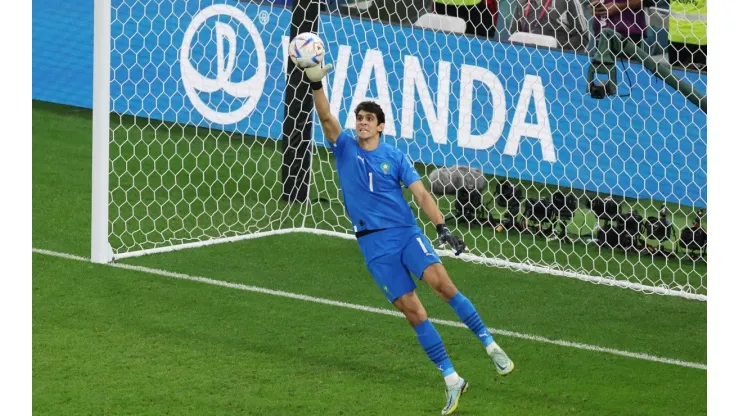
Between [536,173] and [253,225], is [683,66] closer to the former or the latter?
[536,173]

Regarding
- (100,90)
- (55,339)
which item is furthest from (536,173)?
(55,339)

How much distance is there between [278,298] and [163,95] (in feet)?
16.4

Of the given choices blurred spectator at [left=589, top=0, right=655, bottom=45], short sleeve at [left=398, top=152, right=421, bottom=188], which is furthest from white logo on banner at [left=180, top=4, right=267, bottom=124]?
short sleeve at [left=398, top=152, right=421, bottom=188]

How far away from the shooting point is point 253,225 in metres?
11.4

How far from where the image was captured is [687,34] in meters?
11.3

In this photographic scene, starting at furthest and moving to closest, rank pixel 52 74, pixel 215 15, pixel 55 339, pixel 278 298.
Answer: pixel 52 74 < pixel 215 15 < pixel 278 298 < pixel 55 339

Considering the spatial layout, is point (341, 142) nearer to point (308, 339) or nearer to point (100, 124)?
point (308, 339)

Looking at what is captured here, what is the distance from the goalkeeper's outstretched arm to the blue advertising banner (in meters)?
4.68

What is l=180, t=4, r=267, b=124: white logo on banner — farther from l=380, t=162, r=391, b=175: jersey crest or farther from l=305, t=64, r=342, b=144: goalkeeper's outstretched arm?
l=380, t=162, r=391, b=175: jersey crest

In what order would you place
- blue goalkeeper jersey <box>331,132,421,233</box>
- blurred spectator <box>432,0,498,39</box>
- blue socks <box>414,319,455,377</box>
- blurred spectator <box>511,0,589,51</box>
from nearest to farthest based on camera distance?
blue socks <box>414,319,455,377</box> < blue goalkeeper jersey <box>331,132,421,233</box> < blurred spectator <box>511,0,589,51</box> < blurred spectator <box>432,0,498,39</box>

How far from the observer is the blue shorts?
282 inches

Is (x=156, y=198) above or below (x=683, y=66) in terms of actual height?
below

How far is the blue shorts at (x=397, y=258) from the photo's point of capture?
716 cm

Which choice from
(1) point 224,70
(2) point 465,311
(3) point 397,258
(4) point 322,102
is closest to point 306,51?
(4) point 322,102
